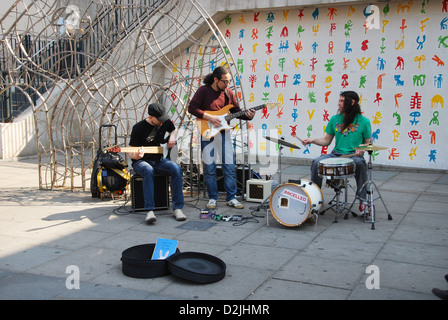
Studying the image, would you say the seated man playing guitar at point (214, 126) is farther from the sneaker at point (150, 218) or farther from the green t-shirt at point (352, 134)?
the green t-shirt at point (352, 134)

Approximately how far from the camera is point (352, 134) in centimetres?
617

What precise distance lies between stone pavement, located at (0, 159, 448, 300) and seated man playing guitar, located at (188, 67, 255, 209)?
35 centimetres

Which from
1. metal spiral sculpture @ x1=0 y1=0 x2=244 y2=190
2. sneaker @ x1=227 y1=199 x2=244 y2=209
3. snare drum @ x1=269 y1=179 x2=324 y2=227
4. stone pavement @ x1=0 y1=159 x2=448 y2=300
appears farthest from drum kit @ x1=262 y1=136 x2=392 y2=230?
metal spiral sculpture @ x1=0 y1=0 x2=244 y2=190

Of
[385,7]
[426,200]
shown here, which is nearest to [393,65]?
[385,7]

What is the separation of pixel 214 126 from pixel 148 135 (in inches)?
34.9

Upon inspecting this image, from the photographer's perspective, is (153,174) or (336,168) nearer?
(336,168)

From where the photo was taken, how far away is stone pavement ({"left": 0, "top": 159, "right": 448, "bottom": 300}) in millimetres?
3867

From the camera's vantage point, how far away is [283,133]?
10703 millimetres

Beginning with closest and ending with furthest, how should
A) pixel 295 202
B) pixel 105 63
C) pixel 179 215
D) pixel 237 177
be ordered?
1. pixel 295 202
2. pixel 179 215
3. pixel 237 177
4. pixel 105 63

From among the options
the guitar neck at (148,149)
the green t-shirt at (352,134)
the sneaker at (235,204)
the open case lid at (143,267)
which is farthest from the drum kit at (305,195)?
the open case lid at (143,267)

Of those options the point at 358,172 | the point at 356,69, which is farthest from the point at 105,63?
the point at 358,172

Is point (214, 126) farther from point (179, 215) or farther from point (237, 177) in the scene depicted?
point (179, 215)

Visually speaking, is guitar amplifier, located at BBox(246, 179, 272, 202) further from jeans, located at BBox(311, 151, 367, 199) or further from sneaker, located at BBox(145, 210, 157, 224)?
sneaker, located at BBox(145, 210, 157, 224)

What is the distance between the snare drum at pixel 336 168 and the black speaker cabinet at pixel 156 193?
2118 millimetres
